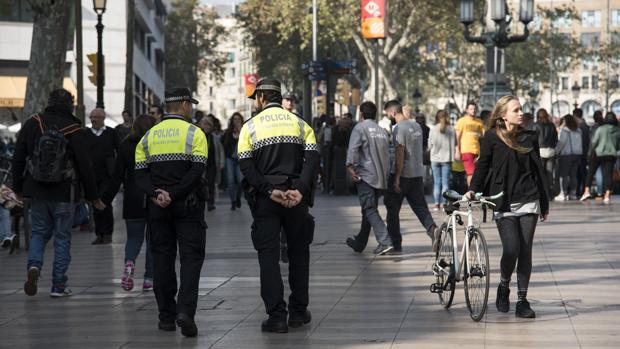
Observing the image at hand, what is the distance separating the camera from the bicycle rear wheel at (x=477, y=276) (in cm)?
993

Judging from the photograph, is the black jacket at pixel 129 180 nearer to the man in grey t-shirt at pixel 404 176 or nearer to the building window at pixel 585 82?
the man in grey t-shirt at pixel 404 176

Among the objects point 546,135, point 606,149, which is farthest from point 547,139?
point 606,149

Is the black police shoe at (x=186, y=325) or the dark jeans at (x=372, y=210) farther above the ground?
the dark jeans at (x=372, y=210)

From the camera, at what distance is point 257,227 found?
32.3 ft

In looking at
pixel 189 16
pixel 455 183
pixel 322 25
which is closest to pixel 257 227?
pixel 455 183

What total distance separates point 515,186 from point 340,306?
1.74 meters

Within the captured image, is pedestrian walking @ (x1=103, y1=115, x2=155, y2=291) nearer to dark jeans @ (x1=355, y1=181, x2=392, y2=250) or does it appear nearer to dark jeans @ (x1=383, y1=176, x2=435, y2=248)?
dark jeans @ (x1=355, y1=181, x2=392, y2=250)

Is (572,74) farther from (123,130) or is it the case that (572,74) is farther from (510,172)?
(510,172)

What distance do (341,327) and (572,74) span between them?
142499mm

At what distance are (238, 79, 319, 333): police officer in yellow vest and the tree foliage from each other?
68240 mm

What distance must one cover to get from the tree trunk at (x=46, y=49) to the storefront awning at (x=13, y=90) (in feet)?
88.7

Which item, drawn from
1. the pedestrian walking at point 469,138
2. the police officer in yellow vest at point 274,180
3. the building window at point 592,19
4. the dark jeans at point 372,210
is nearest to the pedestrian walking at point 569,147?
the pedestrian walking at point 469,138

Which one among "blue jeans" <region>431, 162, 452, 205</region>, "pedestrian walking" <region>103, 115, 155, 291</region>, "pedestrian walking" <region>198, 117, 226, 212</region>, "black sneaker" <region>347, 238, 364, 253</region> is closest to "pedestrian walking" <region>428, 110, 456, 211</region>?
"blue jeans" <region>431, 162, 452, 205</region>

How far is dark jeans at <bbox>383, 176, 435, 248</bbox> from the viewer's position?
623 inches
